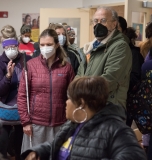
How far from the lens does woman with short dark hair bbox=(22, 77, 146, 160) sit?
1422mm

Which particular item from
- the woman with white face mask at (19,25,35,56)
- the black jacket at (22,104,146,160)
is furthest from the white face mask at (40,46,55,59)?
the woman with white face mask at (19,25,35,56)

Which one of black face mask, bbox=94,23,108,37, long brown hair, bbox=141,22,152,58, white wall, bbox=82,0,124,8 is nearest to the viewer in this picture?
black face mask, bbox=94,23,108,37

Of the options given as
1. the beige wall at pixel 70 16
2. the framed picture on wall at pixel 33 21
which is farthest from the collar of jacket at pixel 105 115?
the framed picture on wall at pixel 33 21

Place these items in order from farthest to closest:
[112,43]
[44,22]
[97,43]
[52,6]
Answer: [52,6] → [44,22] → [97,43] → [112,43]

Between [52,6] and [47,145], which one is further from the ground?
[52,6]

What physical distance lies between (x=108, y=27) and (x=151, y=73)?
458 mm

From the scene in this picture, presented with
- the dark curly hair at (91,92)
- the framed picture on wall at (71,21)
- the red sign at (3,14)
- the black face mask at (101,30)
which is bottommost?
the dark curly hair at (91,92)

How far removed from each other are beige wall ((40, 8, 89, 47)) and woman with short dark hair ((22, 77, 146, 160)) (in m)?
3.99

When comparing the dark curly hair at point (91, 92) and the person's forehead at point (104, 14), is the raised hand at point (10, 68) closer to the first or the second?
the person's forehead at point (104, 14)

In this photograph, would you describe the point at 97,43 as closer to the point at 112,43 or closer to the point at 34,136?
the point at 112,43

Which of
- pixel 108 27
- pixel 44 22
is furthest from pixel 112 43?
pixel 44 22

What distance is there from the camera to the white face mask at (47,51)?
247 centimetres

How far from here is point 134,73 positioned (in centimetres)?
247

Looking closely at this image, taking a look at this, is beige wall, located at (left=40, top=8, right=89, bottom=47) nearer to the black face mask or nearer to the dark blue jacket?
the dark blue jacket
